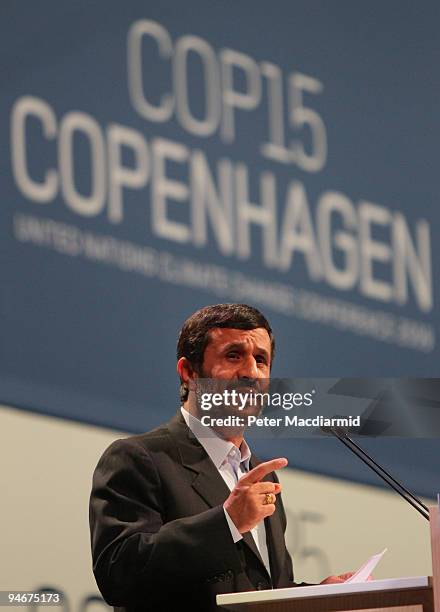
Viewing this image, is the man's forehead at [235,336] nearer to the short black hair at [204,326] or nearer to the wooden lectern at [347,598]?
the short black hair at [204,326]

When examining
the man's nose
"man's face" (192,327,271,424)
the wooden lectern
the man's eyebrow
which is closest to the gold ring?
the wooden lectern

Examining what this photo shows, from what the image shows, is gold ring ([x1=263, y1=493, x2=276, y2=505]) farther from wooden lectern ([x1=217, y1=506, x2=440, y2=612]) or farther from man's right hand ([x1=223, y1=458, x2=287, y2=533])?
wooden lectern ([x1=217, y1=506, x2=440, y2=612])

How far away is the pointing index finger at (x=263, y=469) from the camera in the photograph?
7.99 ft

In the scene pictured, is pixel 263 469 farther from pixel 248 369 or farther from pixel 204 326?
pixel 204 326

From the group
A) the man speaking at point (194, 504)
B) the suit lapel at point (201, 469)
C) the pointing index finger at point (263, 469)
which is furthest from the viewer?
the suit lapel at point (201, 469)

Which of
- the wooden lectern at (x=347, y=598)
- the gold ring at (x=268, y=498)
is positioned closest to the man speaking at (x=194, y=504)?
the gold ring at (x=268, y=498)

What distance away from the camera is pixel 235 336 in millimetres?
3254

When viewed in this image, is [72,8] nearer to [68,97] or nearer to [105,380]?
[68,97]

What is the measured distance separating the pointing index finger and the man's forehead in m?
0.71

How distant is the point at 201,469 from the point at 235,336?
0.37 meters

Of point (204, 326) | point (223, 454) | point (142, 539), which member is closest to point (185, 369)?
point (204, 326)

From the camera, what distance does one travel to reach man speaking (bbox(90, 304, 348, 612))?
2740mm

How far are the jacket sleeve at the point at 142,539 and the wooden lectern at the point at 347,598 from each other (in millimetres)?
398

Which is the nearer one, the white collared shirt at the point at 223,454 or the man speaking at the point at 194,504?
the man speaking at the point at 194,504
